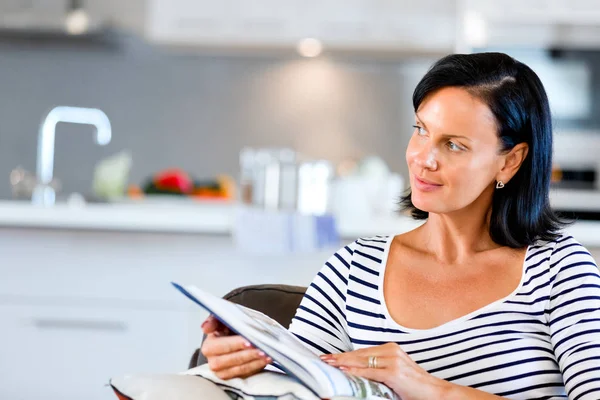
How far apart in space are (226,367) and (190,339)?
1.51 metres

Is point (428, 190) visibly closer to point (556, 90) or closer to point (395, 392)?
point (395, 392)

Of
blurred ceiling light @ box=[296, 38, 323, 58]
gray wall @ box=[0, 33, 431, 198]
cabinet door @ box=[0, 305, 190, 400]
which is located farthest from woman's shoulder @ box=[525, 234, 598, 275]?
gray wall @ box=[0, 33, 431, 198]

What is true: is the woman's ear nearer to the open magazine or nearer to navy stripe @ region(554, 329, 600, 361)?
navy stripe @ region(554, 329, 600, 361)

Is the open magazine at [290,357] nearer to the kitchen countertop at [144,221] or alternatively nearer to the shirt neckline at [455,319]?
the shirt neckline at [455,319]

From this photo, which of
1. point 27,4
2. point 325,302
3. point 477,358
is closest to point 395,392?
point 477,358

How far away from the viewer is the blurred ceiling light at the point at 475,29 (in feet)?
13.3

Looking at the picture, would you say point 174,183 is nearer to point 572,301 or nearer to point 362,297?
point 362,297

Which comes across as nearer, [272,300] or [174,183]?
[272,300]

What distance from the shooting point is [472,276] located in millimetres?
1386

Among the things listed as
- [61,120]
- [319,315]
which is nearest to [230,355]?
[319,315]

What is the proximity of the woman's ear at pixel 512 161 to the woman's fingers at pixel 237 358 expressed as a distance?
1.73 ft

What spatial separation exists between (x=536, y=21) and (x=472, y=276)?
2899 mm

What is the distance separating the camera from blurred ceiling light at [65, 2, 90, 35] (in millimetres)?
4500

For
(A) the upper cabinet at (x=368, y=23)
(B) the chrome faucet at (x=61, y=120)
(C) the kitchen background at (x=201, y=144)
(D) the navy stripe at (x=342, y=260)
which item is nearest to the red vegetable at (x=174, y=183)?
(C) the kitchen background at (x=201, y=144)
